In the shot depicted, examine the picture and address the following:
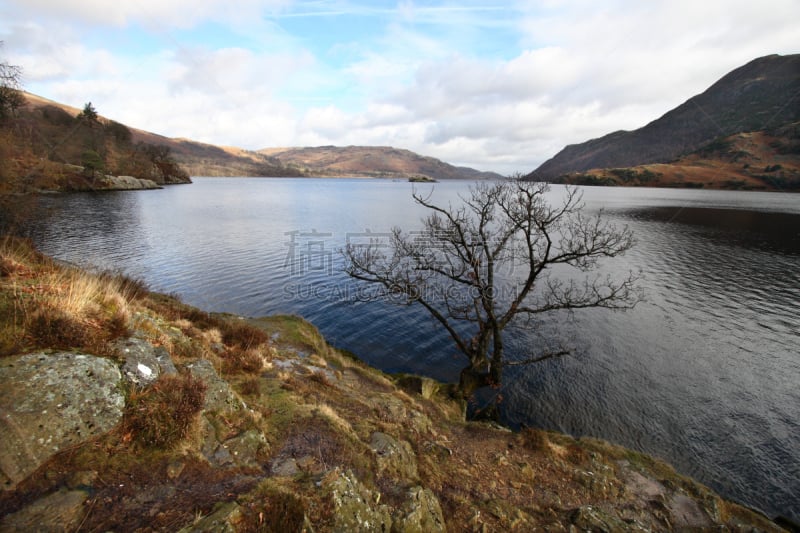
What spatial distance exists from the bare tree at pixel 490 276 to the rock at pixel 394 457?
8.55m

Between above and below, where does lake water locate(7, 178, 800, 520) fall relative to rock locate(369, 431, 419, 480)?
Result: below

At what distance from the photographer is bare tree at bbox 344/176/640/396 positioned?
18.8 meters

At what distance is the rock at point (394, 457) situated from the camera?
853cm

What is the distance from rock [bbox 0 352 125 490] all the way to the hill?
225m

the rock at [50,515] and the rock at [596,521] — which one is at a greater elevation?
the rock at [50,515]

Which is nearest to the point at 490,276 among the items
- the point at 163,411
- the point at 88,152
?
the point at 163,411

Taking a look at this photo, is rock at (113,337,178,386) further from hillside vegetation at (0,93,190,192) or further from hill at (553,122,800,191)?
hill at (553,122,800,191)

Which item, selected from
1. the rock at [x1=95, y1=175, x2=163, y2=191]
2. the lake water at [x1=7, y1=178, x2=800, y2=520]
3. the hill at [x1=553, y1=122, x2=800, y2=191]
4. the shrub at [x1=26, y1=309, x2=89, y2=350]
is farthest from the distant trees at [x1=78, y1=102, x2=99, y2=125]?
the hill at [x1=553, y1=122, x2=800, y2=191]

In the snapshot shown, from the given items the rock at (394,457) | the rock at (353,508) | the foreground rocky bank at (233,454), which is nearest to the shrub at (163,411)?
the foreground rocky bank at (233,454)

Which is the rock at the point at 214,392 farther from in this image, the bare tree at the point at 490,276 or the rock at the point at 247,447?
the bare tree at the point at 490,276

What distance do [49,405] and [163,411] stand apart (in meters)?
1.64

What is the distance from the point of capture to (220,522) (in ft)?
16.0

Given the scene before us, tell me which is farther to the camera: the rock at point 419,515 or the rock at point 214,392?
the rock at point 214,392

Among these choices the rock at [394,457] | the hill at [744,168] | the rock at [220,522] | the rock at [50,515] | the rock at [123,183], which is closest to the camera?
the rock at [50,515]
